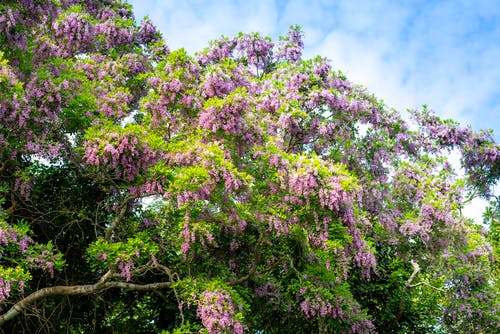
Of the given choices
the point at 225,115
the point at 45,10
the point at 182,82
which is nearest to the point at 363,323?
the point at 225,115

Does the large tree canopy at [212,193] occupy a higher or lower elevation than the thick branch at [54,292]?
higher

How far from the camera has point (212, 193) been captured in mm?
11820

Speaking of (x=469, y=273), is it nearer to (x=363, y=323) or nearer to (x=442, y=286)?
(x=442, y=286)

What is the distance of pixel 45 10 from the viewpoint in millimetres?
12414

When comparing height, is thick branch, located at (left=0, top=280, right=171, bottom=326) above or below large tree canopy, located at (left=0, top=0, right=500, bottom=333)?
below

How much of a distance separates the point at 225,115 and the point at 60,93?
3.80m

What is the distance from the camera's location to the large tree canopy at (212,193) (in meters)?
11.8

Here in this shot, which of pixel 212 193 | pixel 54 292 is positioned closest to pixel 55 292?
pixel 54 292

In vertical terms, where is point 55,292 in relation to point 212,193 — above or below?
below

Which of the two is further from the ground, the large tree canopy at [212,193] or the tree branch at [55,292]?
the large tree canopy at [212,193]

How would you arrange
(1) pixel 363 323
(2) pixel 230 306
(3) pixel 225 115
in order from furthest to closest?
(1) pixel 363 323 < (3) pixel 225 115 < (2) pixel 230 306

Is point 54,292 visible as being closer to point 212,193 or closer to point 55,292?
point 55,292

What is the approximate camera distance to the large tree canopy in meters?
11.8

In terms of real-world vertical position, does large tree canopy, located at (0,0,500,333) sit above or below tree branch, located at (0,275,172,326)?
above
